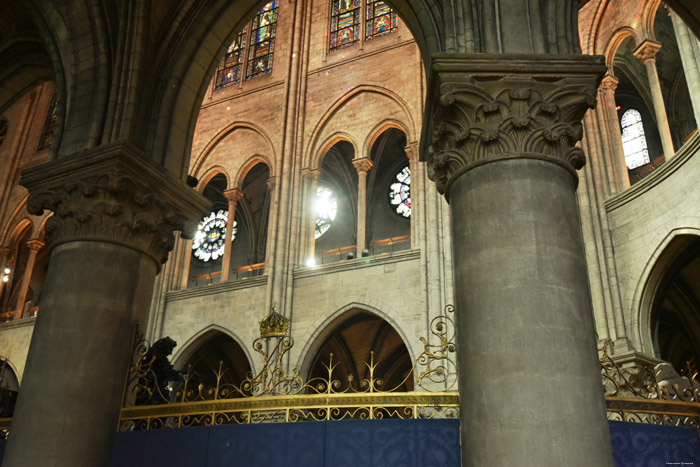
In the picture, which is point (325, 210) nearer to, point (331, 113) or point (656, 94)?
point (331, 113)

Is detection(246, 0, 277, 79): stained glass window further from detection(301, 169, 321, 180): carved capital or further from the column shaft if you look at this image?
the column shaft

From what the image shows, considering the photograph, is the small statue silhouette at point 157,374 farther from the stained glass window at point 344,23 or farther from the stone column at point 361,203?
the stained glass window at point 344,23

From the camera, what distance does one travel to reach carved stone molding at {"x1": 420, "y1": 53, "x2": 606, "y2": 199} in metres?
4.18

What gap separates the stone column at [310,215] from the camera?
48.5 feet

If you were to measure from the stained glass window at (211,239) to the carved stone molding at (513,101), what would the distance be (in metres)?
15.8

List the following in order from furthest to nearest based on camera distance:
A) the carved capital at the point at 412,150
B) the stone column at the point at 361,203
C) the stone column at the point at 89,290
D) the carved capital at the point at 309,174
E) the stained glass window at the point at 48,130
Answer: the stained glass window at the point at 48,130
the carved capital at the point at 309,174
the stone column at the point at 361,203
the carved capital at the point at 412,150
the stone column at the point at 89,290

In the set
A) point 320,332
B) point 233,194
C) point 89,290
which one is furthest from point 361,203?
point 89,290

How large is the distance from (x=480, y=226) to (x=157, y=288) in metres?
13.4

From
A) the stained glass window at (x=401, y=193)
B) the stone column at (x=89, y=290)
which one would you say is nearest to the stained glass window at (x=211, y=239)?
the stained glass window at (x=401, y=193)

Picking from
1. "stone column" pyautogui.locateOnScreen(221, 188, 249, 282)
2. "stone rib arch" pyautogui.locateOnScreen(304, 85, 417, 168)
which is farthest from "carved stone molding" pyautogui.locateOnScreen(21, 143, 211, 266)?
"stone column" pyautogui.locateOnScreen(221, 188, 249, 282)

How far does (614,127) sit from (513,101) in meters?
9.23

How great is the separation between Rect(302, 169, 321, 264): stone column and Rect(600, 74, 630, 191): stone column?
619 cm

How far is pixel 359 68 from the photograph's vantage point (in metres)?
16.2

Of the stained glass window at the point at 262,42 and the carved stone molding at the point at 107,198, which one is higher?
the stained glass window at the point at 262,42
